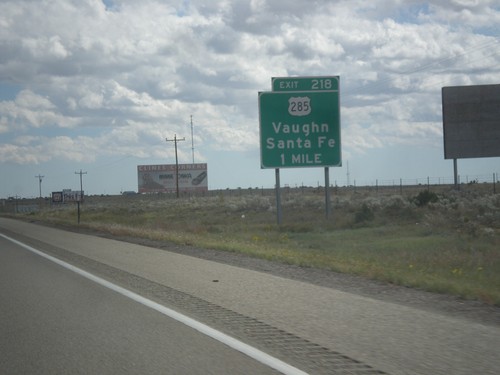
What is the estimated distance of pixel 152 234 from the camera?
1118 inches

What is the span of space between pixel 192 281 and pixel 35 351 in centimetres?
615

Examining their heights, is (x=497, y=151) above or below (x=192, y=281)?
above

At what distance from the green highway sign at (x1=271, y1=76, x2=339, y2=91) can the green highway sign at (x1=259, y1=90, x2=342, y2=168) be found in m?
0.11

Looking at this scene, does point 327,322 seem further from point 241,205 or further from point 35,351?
point 241,205

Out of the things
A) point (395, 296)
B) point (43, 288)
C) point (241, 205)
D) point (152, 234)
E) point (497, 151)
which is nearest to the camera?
point (395, 296)

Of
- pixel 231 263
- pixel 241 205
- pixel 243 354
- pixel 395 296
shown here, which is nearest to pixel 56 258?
pixel 231 263

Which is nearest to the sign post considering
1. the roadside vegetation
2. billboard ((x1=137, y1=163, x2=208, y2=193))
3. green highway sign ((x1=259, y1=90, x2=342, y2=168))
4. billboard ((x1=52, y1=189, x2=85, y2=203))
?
green highway sign ((x1=259, y1=90, x2=342, y2=168))

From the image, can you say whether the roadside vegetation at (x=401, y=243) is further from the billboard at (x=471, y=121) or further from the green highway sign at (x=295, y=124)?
the green highway sign at (x=295, y=124)

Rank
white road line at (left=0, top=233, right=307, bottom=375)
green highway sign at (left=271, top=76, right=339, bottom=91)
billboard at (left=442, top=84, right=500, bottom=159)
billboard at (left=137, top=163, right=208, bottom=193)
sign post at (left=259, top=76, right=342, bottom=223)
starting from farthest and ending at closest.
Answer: billboard at (left=137, top=163, right=208, bottom=193), billboard at (left=442, top=84, right=500, bottom=159), sign post at (left=259, top=76, right=342, bottom=223), green highway sign at (left=271, top=76, right=339, bottom=91), white road line at (left=0, top=233, right=307, bottom=375)

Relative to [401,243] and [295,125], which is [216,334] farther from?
[295,125]

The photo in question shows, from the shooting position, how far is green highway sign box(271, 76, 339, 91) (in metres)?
29.3

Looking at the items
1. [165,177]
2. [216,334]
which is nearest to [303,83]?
[216,334]

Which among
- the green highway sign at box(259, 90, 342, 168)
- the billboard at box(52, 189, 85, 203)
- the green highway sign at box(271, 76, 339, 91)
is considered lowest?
the billboard at box(52, 189, 85, 203)

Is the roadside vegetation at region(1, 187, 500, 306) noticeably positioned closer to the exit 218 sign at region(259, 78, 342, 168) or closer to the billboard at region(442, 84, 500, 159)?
the billboard at region(442, 84, 500, 159)
